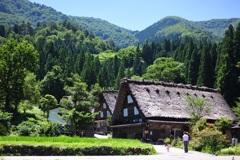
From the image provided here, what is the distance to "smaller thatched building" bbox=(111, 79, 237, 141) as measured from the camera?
3738cm

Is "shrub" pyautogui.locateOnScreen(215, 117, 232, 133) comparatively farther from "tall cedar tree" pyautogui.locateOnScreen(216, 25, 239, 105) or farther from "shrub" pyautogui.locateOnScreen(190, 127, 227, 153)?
"tall cedar tree" pyautogui.locateOnScreen(216, 25, 239, 105)

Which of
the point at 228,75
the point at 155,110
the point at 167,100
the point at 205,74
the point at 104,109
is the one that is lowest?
the point at 104,109

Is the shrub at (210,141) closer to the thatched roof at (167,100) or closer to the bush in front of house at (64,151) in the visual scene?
the bush in front of house at (64,151)

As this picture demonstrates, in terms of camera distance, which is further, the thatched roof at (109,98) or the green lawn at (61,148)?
the thatched roof at (109,98)

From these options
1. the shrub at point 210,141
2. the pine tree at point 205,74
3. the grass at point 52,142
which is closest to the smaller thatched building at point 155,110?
the shrub at point 210,141

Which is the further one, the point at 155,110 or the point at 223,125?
the point at 223,125

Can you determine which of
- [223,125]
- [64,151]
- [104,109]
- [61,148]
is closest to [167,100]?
[223,125]

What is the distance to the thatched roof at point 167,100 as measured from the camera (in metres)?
37.9

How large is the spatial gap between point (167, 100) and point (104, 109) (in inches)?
933

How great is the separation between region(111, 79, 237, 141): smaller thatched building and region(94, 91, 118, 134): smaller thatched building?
13.7m

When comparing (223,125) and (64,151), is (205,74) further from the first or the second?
(64,151)

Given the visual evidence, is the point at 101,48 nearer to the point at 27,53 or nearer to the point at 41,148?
the point at 27,53

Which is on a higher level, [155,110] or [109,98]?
[109,98]

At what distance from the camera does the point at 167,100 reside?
40.1 m
